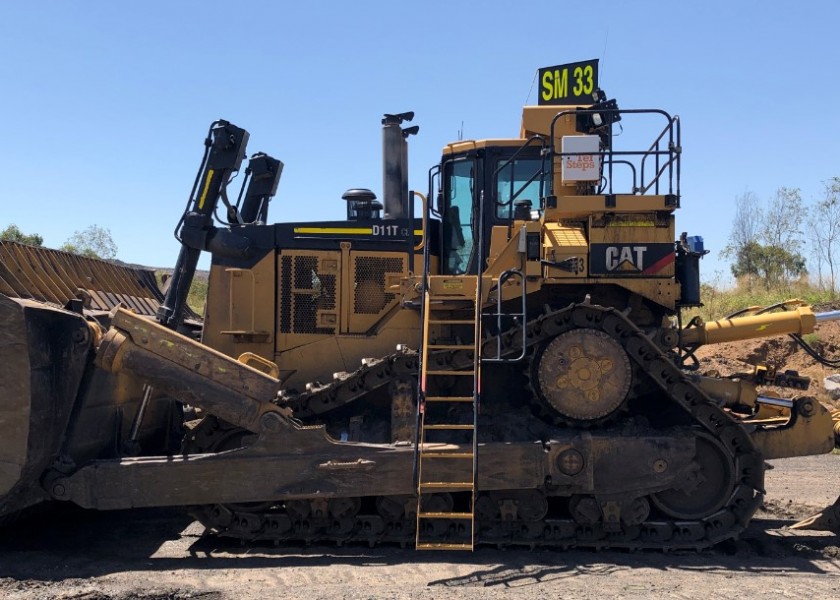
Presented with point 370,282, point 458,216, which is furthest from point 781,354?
point 370,282

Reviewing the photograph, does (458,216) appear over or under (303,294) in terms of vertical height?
over

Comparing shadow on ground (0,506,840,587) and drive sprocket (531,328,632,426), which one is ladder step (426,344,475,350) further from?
shadow on ground (0,506,840,587)

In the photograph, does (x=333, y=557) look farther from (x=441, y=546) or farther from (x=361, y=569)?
(x=441, y=546)

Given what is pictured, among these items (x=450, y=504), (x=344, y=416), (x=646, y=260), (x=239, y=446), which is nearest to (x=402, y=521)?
(x=450, y=504)

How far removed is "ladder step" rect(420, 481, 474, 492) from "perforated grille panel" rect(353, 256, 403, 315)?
6.35 ft

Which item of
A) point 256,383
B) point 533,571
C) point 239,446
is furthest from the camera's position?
point 239,446

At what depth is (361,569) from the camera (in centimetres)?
650

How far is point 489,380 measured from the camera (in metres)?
7.64

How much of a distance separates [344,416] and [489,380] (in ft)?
4.45

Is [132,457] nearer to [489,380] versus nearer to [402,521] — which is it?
[402,521]

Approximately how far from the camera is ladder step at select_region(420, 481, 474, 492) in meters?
6.73

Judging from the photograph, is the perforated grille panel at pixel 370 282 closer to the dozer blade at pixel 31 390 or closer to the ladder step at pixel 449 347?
the ladder step at pixel 449 347

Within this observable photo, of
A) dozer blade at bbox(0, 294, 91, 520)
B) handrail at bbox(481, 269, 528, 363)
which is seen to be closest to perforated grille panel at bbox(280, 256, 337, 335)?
handrail at bbox(481, 269, 528, 363)

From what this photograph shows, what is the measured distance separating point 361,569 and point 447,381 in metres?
1.80
